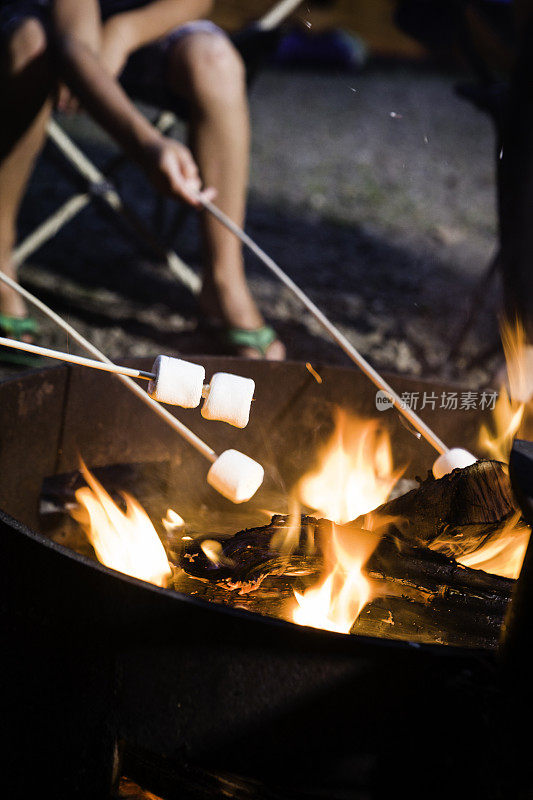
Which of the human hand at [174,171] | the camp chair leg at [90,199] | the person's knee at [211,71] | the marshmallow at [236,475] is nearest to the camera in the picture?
the marshmallow at [236,475]

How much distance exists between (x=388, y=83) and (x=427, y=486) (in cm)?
850

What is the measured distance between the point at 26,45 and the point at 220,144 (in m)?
0.72

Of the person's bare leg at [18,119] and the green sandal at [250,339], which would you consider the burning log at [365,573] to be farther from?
the person's bare leg at [18,119]

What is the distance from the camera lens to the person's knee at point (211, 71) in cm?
272

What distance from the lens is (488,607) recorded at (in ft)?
4.00

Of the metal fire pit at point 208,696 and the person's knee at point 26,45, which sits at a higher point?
the person's knee at point 26,45

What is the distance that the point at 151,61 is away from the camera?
2.84 metres

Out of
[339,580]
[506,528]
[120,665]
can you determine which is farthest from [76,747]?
[506,528]

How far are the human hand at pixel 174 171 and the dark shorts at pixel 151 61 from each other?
90cm

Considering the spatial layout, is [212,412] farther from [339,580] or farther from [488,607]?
[488,607]

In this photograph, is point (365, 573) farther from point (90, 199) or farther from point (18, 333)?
point (90, 199)

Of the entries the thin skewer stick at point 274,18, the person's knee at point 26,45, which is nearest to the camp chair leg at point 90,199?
the person's knee at point 26,45

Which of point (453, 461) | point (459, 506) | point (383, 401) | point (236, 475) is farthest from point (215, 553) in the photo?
point (383, 401)

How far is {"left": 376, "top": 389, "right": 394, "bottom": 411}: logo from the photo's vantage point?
5.56 feet
